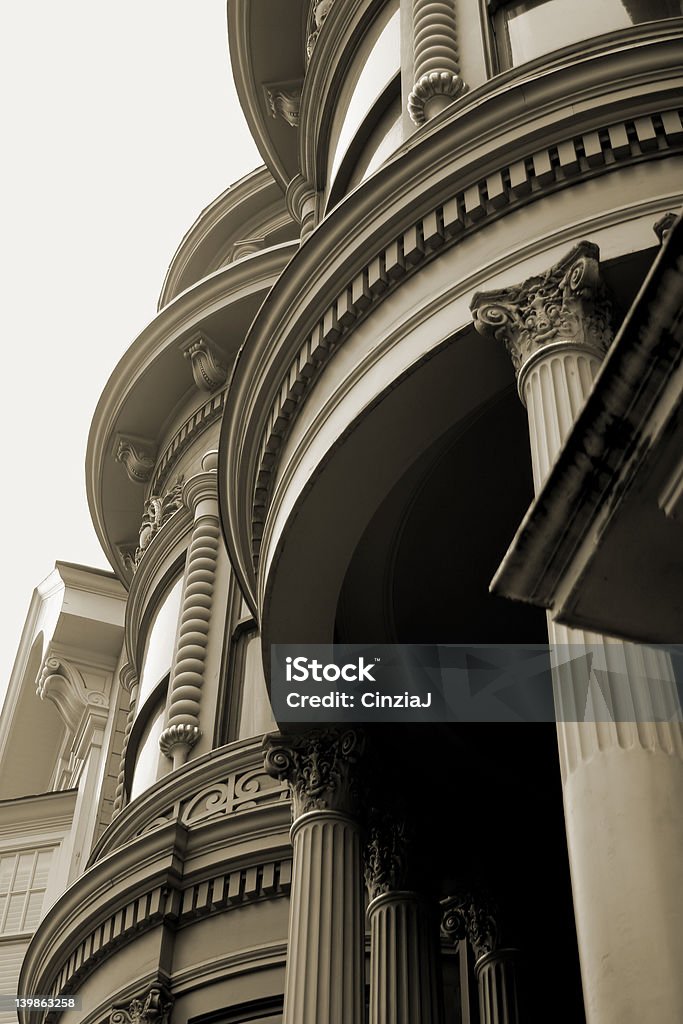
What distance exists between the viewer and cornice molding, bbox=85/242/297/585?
60.6 ft

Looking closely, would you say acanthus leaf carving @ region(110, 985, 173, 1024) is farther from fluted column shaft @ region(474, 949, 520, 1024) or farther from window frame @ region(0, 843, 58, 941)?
window frame @ region(0, 843, 58, 941)

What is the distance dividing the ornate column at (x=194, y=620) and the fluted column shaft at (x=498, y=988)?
406 cm

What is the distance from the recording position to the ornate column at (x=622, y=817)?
5.64 m

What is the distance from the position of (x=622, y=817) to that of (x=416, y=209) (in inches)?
197

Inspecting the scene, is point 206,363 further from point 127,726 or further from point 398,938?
point 398,938

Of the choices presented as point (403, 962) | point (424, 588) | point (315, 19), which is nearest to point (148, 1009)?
point (403, 962)

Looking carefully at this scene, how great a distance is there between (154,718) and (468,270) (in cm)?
841

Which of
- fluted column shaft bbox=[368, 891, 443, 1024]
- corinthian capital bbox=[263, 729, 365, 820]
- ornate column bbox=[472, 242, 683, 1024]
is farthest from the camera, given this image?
corinthian capital bbox=[263, 729, 365, 820]

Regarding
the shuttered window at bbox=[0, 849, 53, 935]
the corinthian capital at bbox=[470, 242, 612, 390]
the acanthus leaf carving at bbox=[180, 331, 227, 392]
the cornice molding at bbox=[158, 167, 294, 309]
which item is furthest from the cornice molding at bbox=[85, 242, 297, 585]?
the corinthian capital at bbox=[470, 242, 612, 390]

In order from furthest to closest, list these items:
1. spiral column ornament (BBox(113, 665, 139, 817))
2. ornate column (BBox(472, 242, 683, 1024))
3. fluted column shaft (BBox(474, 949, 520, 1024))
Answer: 1. spiral column ornament (BBox(113, 665, 139, 817))
2. fluted column shaft (BBox(474, 949, 520, 1024))
3. ornate column (BBox(472, 242, 683, 1024))

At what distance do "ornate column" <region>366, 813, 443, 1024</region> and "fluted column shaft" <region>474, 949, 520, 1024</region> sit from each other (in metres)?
0.95

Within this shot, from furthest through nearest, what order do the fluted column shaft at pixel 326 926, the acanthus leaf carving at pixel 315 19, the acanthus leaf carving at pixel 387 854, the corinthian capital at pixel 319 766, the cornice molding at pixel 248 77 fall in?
the cornice molding at pixel 248 77, the acanthus leaf carving at pixel 315 19, the acanthus leaf carving at pixel 387 854, the corinthian capital at pixel 319 766, the fluted column shaft at pixel 326 926

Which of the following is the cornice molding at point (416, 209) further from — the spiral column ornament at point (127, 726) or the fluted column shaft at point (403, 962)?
the spiral column ornament at point (127, 726)

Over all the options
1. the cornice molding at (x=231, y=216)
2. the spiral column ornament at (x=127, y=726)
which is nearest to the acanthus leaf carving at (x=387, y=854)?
the spiral column ornament at (x=127, y=726)
